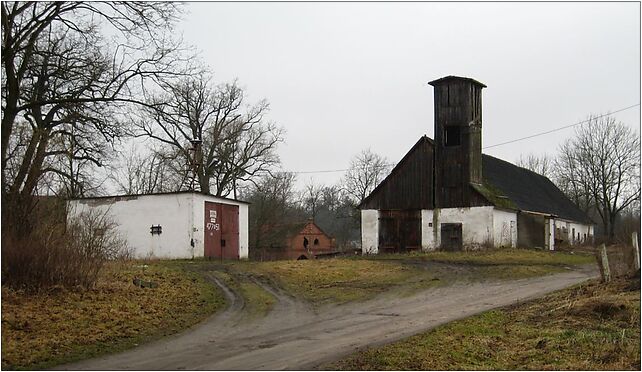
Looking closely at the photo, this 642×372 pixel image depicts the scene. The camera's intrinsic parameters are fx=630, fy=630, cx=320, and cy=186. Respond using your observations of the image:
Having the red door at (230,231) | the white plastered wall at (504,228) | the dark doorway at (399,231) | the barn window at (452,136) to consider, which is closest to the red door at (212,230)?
the red door at (230,231)

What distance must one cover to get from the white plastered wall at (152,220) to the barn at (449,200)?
1157 centimetres

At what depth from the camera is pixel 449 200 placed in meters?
34.0

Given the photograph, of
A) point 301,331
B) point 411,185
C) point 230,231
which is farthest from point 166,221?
point 301,331

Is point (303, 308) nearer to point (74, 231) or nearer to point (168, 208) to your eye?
point (74, 231)

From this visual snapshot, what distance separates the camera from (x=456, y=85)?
111 feet

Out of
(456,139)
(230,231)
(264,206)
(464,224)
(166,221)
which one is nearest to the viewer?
(166,221)

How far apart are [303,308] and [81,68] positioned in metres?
8.93

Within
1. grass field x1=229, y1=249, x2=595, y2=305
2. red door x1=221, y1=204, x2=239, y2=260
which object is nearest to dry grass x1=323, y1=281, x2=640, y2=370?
grass field x1=229, y1=249, x2=595, y2=305

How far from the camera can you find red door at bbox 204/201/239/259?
30250 mm

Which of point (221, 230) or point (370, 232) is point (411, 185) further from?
point (221, 230)

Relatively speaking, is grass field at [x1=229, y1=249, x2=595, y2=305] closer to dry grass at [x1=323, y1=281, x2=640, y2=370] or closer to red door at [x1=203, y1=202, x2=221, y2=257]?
dry grass at [x1=323, y1=281, x2=640, y2=370]

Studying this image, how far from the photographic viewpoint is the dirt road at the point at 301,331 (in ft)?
31.3

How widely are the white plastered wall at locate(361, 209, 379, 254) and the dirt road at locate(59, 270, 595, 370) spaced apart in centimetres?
1707

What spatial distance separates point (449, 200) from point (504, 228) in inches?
128
